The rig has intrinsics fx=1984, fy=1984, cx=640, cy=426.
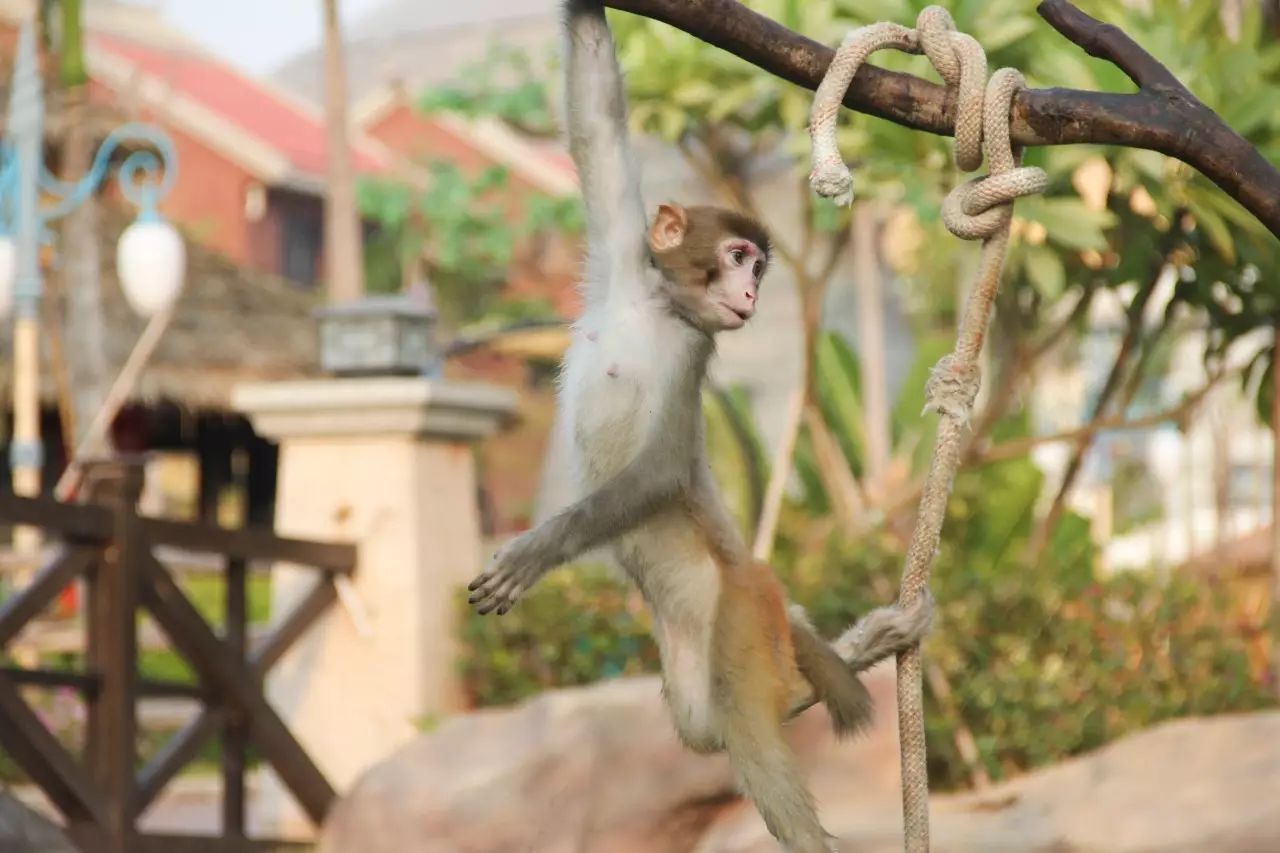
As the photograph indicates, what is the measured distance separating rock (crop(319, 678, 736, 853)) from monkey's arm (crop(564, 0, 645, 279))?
299 cm

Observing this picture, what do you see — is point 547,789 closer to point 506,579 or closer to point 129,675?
point 129,675

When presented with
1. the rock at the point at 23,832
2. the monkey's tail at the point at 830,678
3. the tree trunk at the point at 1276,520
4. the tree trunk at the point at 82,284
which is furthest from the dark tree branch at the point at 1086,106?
the tree trunk at the point at 82,284

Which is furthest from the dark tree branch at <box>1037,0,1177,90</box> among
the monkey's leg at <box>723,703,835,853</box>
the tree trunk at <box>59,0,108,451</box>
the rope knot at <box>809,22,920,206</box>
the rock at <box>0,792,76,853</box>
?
the tree trunk at <box>59,0,108,451</box>

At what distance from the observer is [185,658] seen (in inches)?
275

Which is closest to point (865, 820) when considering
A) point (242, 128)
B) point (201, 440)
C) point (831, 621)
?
point (831, 621)

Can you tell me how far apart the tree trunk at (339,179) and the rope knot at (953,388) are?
9.38 m

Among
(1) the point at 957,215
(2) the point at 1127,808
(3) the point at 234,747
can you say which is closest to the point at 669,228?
(1) the point at 957,215

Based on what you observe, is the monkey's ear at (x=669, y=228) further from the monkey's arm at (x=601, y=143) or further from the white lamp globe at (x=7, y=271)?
the white lamp globe at (x=7, y=271)

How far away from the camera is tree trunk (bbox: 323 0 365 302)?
12031mm

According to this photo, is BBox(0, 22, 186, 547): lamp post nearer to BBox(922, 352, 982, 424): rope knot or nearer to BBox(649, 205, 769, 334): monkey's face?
BBox(649, 205, 769, 334): monkey's face

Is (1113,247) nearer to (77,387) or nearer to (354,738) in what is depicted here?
(354,738)

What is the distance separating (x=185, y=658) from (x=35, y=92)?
12.3 ft

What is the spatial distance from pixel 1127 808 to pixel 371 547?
130 inches

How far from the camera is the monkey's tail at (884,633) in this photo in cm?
291
